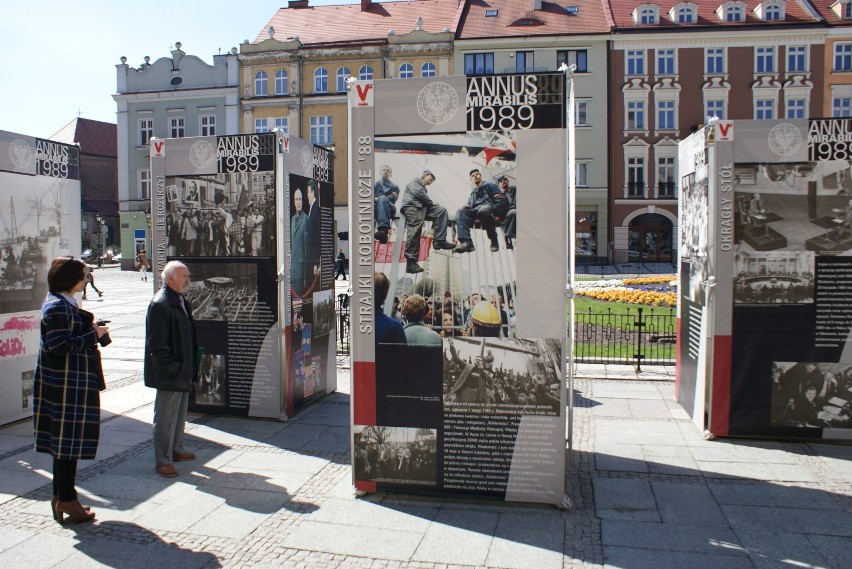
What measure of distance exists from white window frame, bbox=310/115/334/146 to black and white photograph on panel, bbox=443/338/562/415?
126 ft

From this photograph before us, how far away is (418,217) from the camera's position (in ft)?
17.6

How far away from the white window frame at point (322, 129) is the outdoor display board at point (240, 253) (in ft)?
115

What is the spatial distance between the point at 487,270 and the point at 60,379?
10.5ft

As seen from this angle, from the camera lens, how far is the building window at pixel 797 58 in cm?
3803

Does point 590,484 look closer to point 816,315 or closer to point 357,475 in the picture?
point 357,475

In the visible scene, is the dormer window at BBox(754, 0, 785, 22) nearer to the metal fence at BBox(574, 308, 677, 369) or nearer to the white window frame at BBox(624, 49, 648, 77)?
the white window frame at BBox(624, 49, 648, 77)

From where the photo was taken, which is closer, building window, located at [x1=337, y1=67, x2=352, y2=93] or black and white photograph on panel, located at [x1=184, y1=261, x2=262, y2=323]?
black and white photograph on panel, located at [x1=184, y1=261, x2=262, y2=323]

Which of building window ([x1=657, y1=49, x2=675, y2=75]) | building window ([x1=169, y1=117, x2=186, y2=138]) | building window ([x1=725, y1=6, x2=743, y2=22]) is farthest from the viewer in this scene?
building window ([x1=169, y1=117, x2=186, y2=138])

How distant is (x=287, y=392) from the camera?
804 centimetres

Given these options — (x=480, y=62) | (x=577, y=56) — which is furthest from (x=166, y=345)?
(x=577, y=56)

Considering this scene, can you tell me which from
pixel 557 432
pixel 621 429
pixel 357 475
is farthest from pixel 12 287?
pixel 621 429

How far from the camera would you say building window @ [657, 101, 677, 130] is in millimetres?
39375

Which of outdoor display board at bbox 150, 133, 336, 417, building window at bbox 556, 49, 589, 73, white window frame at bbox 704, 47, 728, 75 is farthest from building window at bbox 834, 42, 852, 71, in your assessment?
outdoor display board at bbox 150, 133, 336, 417

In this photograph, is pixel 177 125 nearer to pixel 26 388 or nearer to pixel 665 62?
pixel 665 62
